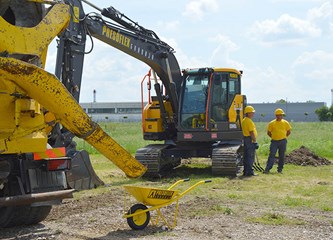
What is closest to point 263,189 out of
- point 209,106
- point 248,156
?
point 248,156

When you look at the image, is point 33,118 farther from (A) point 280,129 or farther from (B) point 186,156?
(A) point 280,129

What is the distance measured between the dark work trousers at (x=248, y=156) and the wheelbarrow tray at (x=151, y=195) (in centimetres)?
665

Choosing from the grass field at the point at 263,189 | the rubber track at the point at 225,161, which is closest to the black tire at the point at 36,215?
the grass field at the point at 263,189

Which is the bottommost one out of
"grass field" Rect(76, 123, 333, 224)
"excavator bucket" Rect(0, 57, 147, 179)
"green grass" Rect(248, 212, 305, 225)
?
"green grass" Rect(248, 212, 305, 225)

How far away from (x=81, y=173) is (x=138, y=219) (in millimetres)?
3925

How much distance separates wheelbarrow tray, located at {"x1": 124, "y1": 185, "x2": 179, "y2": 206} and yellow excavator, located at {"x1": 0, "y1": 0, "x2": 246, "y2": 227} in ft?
0.73

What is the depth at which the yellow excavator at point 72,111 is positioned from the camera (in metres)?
6.71

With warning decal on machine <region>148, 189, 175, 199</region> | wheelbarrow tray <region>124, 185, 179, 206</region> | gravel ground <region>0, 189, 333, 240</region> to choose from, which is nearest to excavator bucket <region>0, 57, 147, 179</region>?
wheelbarrow tray <region>124, 185, 179, 206</region>

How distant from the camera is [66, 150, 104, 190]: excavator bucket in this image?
11297 mm

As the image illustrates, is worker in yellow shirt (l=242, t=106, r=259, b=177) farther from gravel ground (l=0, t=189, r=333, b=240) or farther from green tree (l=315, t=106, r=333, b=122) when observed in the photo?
green tree (l=315, t=106, r=333, b=122)

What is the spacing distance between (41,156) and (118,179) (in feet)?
21.7

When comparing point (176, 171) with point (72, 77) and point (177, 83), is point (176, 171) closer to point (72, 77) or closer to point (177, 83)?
point (177, 83)

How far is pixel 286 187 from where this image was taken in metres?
12.2

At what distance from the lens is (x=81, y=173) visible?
38.0ft
